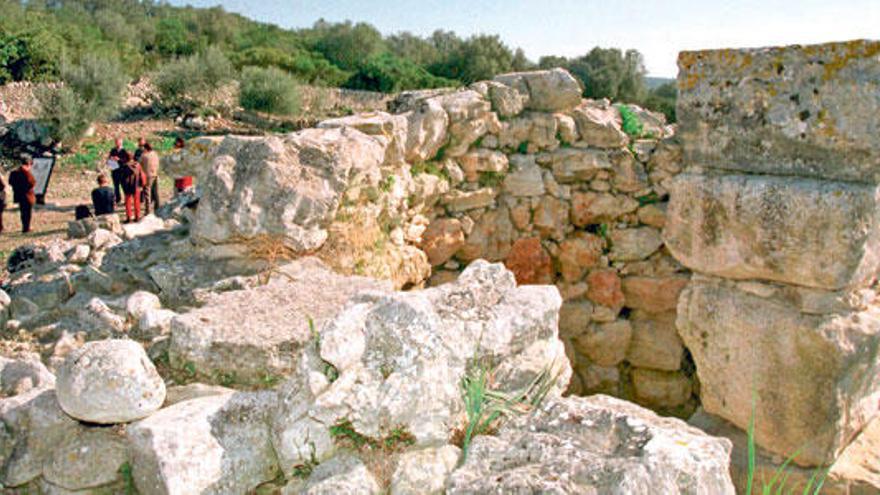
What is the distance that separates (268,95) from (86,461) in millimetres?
20157

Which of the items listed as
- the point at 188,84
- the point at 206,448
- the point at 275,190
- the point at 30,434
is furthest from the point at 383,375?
the point at 188,84

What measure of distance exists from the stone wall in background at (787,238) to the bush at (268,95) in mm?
18420

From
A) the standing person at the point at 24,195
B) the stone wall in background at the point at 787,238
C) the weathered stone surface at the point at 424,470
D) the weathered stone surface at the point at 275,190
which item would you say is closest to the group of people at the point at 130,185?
the standing person at the point at 24,195

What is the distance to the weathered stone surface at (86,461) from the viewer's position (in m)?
2.08

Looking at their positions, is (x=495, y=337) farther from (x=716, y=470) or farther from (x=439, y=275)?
(x=439, y=275)

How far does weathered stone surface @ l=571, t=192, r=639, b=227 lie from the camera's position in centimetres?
588

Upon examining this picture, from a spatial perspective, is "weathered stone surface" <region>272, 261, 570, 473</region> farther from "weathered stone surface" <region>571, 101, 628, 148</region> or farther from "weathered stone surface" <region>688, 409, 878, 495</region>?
"weathered stone surface" <region>571, 101, 628, 148</region>

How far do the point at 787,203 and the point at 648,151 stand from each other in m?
2.10

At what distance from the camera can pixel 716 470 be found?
1.68 m

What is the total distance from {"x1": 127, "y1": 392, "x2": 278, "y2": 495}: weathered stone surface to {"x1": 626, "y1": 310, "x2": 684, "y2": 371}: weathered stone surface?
4.54 metres

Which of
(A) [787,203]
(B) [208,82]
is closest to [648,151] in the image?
(A) [787,203]

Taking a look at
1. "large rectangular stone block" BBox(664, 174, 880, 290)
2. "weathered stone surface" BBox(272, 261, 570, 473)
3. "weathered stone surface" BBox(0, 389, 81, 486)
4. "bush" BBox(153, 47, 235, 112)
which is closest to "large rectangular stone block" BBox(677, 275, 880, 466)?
"large rectangular stone block" BBox(664, 174, 880, 290)

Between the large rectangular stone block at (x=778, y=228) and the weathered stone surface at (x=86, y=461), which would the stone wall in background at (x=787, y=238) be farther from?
the weathered stone surface at (x=86, y=461)

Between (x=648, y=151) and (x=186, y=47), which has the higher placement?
(x=186, y=47)
